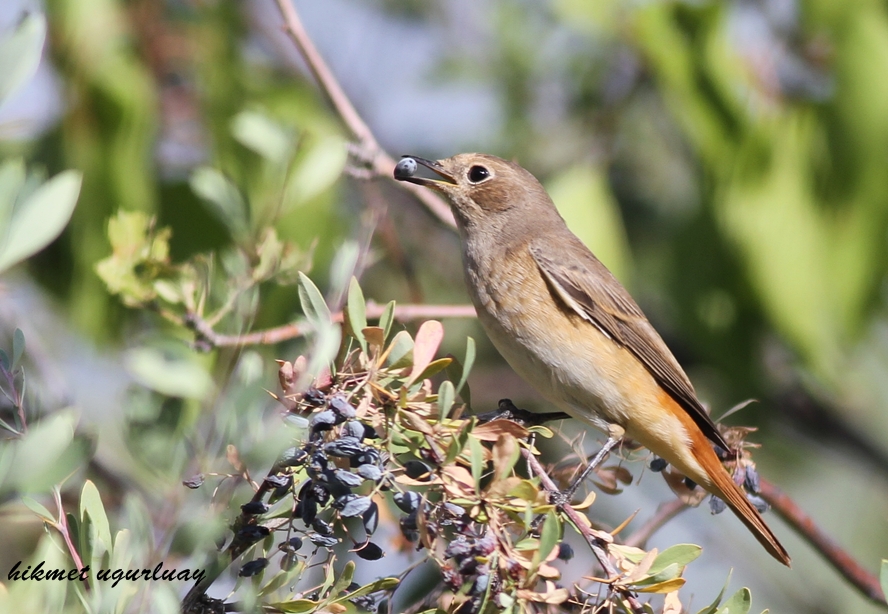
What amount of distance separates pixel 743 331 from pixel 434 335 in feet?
8.12

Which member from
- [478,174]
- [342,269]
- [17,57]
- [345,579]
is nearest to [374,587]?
[345,579]

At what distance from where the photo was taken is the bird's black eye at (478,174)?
4.79 m

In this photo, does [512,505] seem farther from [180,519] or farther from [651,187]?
[651,187]

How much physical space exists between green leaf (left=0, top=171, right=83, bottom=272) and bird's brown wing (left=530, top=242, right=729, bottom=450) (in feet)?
8.96

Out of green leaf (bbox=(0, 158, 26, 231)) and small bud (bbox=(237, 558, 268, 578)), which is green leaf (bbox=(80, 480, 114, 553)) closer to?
small bud (bbox=(237, 558, 268, 578))

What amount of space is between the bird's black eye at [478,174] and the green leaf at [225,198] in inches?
73.6

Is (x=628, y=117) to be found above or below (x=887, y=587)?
below

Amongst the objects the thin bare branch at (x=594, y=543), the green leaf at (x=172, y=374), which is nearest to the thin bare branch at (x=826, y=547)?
the thin bare branch at (x=594, y=543)

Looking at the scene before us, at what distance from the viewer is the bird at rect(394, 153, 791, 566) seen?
13.0 ft

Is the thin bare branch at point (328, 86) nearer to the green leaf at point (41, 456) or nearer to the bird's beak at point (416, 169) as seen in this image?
the bird's beak at point (416, 169)

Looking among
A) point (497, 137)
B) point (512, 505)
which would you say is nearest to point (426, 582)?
point (512, 505)

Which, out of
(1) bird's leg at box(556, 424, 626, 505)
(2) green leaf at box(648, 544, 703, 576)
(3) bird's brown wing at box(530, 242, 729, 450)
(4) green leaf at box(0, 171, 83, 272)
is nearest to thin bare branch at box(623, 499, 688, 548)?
(1) bird's leg at box(556, 424, 626, 505)

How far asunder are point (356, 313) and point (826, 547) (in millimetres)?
2092

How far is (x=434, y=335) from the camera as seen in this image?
2377mm
